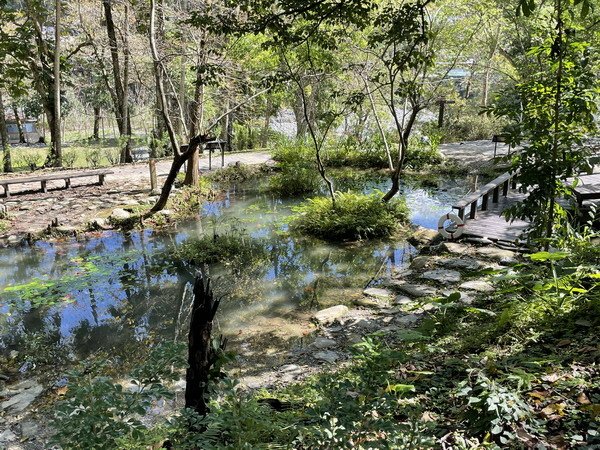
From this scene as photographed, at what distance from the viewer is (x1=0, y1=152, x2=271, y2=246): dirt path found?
879 cm

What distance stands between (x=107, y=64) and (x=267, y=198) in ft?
28.5

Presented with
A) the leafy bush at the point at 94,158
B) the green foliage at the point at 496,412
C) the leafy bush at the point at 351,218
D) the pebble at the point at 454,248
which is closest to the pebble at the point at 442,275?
the pebble at the point at 454,248

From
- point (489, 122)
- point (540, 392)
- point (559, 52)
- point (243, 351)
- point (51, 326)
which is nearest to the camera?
point (540, 392)

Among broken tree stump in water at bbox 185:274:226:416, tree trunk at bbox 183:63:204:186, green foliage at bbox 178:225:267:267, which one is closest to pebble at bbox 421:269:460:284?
green foliage at bbox 178:225:267:267

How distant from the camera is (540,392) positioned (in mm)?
2236

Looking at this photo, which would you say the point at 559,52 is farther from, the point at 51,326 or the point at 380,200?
the point at 51,326

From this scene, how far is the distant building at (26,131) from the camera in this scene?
24.6m

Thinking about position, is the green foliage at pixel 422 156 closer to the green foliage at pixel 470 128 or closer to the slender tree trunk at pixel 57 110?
the green foliage at pixel 470 128

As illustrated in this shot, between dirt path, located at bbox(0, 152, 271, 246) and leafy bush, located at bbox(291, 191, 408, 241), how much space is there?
3.55 metres

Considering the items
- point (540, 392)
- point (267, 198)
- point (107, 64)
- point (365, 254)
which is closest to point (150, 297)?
point (365, 254)

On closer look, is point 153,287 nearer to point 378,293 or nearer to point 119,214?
point 378,293

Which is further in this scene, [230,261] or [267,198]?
[267,198]

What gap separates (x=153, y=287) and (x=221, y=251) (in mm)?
1225

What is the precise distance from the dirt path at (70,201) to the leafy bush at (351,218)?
11.6 feet
